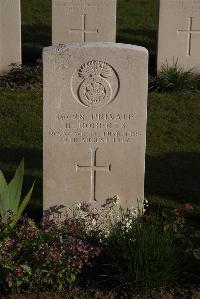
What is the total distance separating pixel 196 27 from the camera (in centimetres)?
1080

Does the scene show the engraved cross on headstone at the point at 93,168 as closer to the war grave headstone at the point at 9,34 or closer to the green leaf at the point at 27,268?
the green leaf at the point at 27,268

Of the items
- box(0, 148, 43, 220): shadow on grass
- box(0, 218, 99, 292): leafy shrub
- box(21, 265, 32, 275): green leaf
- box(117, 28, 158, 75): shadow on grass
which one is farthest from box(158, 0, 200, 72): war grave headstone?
box(21, 265, 32, 275): green leaf

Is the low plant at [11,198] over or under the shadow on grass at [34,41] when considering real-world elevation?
under

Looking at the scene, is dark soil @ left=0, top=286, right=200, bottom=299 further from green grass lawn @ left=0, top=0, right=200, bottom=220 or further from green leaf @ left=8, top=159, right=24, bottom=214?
green grass lawn @ left=0, top=0, right=200, bottom=220

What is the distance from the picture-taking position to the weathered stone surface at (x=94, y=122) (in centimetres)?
554

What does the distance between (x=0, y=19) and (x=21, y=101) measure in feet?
6.34

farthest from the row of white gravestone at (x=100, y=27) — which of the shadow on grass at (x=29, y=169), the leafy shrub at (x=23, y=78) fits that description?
the shadow on grass at (x=29, y=169)

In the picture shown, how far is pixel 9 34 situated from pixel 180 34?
2.63 meters

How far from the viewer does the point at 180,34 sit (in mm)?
10797

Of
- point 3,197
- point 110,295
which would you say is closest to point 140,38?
point 3,197

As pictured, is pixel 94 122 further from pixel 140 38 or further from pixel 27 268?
pixel 140 38

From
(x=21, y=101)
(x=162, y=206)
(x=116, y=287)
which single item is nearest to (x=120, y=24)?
(x=21, y=101)

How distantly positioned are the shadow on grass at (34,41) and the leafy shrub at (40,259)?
263 inches

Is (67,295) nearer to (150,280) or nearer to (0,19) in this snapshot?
(150,280)
